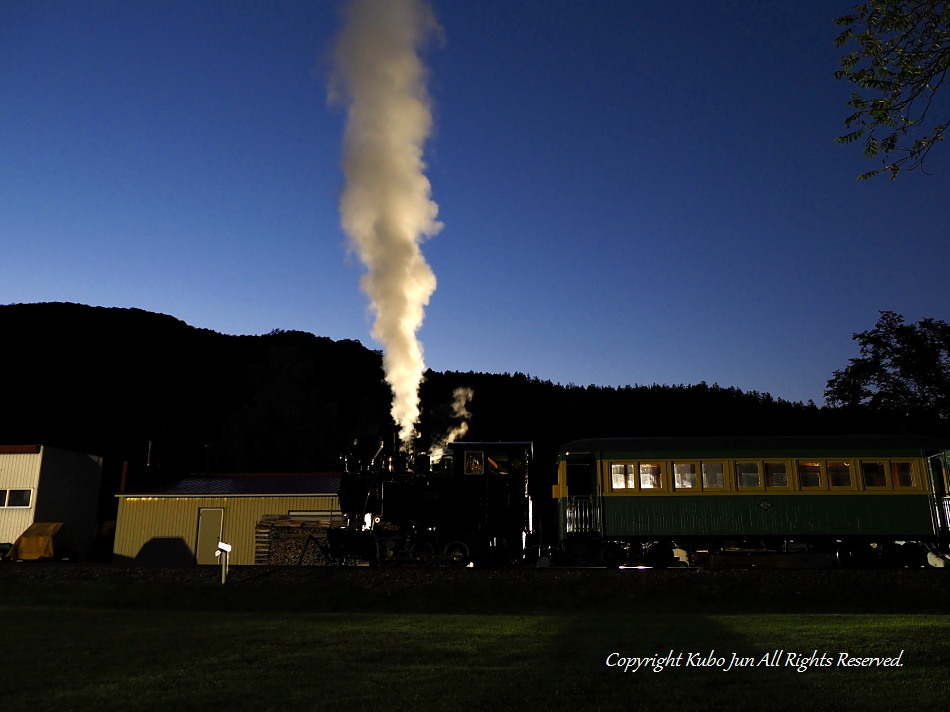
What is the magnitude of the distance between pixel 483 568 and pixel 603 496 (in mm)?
4171

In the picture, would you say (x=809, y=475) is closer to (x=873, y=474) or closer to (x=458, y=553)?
(x=873, y=474)

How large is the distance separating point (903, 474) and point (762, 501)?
400cm

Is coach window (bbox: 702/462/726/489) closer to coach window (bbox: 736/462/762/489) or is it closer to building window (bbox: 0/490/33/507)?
coach window (bbox: 736/462/762/489)

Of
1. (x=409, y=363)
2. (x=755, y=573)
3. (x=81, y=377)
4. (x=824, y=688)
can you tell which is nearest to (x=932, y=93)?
(x=824, y=688)

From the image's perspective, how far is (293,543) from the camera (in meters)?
27.2

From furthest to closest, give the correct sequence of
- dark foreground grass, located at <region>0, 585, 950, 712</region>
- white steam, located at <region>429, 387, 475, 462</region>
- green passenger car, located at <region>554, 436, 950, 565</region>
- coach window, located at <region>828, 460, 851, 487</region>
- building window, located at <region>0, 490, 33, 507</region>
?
building window, located at <region>0, 490, 33, 507</region>, white steam, located at <region>429, 387, 475, 462</region>, coach window, located at <region>828, 460, 851, 487</region>, green passenger car, located at <region>554, 436, 950, 565</region>, dark foreground grass, located at <region>0, 585, 950, 712</region>

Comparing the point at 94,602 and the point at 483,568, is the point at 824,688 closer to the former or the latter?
the point at 483,568

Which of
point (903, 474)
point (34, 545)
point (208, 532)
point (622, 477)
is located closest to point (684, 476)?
point (622, 477)

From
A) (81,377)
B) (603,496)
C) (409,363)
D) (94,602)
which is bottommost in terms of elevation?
(94,602)

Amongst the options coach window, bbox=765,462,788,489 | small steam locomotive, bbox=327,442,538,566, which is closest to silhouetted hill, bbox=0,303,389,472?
small steam locomotive, bbox=327,442,538,566

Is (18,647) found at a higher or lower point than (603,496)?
lower

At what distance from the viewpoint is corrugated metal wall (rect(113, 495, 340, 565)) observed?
2919 cm

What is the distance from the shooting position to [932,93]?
981 cm

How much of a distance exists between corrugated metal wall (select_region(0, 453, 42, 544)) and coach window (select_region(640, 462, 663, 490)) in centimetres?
2551
